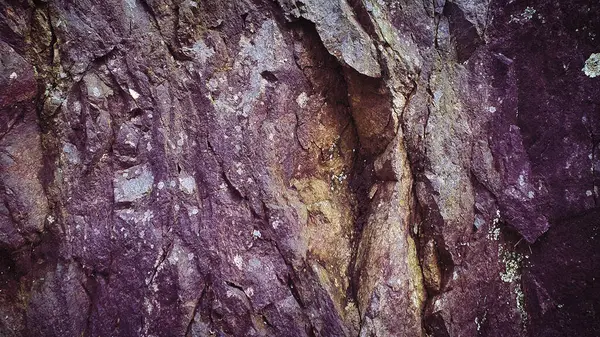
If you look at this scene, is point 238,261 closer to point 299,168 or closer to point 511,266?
point 299,168

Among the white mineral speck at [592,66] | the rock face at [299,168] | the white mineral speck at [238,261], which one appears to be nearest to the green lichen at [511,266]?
the rock face at [299,168]

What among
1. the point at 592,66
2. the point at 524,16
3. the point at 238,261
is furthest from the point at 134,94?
the point at 592,66

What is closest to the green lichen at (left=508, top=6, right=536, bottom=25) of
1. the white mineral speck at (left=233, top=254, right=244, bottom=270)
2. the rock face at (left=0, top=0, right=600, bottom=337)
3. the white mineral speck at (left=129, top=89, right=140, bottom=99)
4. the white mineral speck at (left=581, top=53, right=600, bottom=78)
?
the rock face at (left=0, top=0, right=600, bottom=337)

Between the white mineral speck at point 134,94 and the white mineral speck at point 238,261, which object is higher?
the white mineral speck at point 134,94

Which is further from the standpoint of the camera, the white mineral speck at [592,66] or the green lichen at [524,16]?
the green lichen at [524,16]

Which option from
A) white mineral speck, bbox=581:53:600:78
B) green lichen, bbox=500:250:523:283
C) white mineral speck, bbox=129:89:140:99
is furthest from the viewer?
green lichen, bbox=500:250:523:283

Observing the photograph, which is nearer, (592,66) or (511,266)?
(592,66)

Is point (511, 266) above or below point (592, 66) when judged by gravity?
below

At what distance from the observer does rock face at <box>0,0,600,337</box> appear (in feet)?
12.9

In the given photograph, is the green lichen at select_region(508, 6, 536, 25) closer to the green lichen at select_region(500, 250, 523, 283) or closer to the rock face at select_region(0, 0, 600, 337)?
the rock face at select_region(0, 0, 600, 337)

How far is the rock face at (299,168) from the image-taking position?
3941 mm

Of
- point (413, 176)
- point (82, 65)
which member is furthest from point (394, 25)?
point (82, 65)

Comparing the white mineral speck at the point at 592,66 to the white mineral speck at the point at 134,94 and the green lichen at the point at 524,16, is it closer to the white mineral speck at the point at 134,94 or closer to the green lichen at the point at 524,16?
the green lichen at the point at 524,16

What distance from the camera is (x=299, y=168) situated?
4527mm
